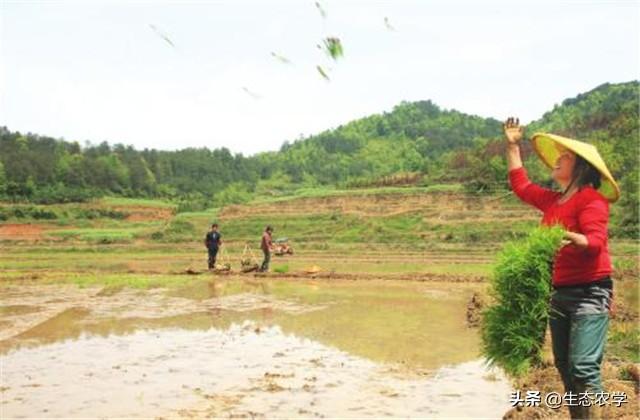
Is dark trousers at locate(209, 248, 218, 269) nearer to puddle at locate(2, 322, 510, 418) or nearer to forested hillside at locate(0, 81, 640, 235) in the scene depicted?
puddle at locate(2, 322, 510, 418)

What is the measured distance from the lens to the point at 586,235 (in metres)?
4.16

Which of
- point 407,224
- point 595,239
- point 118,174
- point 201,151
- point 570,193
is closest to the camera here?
point 595,239

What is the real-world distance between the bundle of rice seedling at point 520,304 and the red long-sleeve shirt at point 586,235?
0.58 ft

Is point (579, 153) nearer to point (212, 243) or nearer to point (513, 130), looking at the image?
point (513, 130)

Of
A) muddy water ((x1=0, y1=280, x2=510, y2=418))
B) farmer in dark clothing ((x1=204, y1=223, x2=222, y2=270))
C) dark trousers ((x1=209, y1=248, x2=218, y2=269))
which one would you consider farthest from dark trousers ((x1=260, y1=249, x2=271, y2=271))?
muddy water ((x1=0, y1=280, x2=510, y2=418))

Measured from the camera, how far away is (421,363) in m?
9.52

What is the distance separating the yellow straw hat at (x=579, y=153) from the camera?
4465mm

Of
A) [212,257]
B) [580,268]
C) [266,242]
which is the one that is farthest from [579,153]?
[212,257]

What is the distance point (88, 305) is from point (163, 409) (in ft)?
31.6

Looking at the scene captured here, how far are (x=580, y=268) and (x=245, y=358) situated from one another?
660cm

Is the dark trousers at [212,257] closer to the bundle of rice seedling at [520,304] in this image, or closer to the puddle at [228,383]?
the puddle at [228,383]

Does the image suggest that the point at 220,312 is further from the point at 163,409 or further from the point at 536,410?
the point at 536,410

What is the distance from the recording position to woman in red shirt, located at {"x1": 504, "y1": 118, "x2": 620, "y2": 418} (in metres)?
4.21

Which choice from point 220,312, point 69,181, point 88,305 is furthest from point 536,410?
point 69,181
